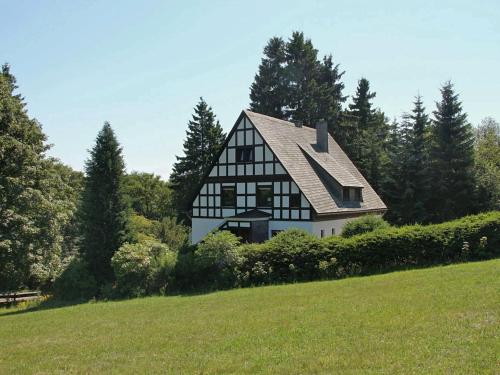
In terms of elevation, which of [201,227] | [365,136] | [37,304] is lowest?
[37,304]

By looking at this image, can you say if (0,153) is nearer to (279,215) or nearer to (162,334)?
(279,215)

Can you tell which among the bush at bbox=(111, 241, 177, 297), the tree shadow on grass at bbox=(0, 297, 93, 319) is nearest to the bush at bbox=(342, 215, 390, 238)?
the bush at bbox=(111, 241, 177, 297)

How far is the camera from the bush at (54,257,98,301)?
27156mm

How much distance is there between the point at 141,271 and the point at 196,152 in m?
23.9

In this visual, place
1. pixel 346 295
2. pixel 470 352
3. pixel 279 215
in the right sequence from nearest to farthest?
pixel 470 352, pixel 346 295, pixel 279 215

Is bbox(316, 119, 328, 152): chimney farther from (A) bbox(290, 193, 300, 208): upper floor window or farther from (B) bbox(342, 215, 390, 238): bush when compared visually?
(B) bbox(342, 215, 390, 238): bush

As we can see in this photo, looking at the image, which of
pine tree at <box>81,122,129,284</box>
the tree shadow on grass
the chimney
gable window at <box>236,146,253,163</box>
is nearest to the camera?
the tree shadow on grass

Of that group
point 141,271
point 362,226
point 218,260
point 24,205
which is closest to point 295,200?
point 362,226

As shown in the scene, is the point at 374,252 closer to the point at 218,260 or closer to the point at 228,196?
the point at 218,260

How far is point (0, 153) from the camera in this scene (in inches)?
970

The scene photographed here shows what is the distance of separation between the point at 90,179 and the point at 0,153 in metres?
8.45

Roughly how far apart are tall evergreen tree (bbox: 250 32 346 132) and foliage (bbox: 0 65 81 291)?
31.8m

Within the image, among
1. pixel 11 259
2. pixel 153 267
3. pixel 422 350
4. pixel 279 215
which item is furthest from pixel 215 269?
pixel 422 350

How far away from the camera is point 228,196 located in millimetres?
32312
